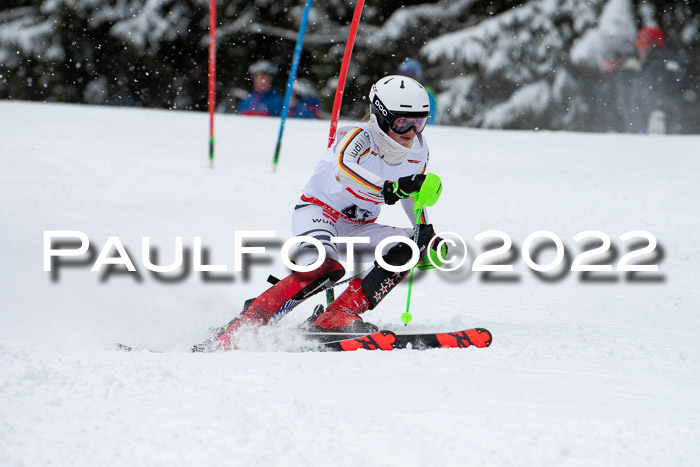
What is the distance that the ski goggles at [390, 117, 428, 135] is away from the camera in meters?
3.77

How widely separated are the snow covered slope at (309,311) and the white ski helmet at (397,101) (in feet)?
3.61

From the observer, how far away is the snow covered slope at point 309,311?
6.98 feet

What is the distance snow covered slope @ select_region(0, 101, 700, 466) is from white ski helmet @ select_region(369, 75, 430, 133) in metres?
1.10

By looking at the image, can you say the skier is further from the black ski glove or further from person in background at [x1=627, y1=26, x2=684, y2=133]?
person in background at [x1=627, y1=26, x2=684, y2=133]

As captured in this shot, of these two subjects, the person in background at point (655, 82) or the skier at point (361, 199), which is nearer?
the skier at point (361, 199)

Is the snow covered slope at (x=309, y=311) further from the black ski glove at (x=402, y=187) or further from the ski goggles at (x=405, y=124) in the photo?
the ski goggles at (x=405, y=124)

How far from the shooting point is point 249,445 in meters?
2.05

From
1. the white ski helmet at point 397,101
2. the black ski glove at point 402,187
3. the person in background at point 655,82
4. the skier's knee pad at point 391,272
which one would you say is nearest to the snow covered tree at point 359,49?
the person in background at point 655,82

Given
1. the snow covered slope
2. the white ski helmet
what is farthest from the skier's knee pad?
the white ski helmet

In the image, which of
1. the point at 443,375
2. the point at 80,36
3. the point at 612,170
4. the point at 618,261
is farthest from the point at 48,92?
the point at 443,375

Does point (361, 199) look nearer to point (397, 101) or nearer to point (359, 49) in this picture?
point (397, 101)

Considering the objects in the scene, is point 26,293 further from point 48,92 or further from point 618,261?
point 48,92

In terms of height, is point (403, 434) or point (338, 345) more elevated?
point (403, 434)

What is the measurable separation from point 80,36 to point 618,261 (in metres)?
14.0
